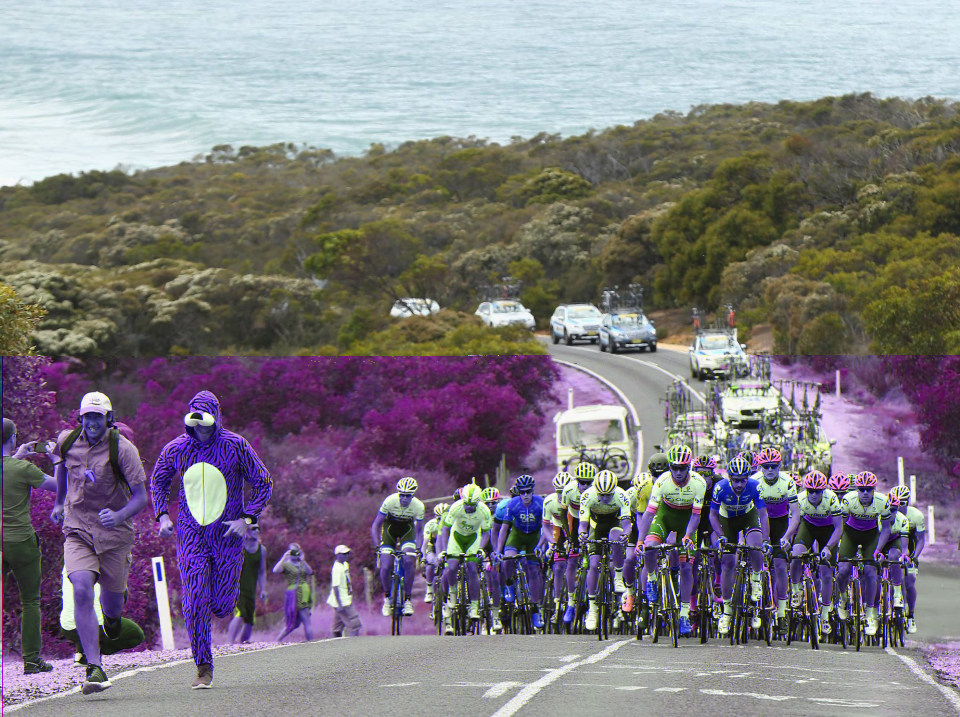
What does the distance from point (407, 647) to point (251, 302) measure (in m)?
39.4

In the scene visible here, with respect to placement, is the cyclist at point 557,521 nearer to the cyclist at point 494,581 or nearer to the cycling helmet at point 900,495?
the cyclist at point 494,581

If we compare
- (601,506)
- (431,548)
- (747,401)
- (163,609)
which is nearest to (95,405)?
(601,506)

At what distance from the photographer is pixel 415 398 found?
1216 inches

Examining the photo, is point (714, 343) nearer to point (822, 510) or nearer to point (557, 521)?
point (822, 510)

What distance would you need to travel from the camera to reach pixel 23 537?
1021 cm

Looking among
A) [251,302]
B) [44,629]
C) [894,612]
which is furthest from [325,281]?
[894,612]

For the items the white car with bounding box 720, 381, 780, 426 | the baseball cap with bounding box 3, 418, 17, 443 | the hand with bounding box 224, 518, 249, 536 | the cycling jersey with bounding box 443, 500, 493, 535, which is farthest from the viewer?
the white car with bounding box 720, 381, 780, 426

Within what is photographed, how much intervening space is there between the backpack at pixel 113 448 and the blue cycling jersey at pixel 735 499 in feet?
18.8

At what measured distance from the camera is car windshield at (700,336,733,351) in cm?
3594

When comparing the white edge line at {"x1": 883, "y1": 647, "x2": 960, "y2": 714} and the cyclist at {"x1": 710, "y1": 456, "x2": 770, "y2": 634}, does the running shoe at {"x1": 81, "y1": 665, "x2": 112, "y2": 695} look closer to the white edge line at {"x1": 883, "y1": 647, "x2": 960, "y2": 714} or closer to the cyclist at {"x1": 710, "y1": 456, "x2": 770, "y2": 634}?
the white edge line at {"x1": 883, "y1": 647, "x2": 960, "y2": 714}

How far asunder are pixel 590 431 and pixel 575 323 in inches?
515

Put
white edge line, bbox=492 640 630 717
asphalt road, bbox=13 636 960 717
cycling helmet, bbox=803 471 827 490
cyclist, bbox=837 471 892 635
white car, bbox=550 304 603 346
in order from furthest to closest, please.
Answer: white car, bbox=550 304 603 346
cyclist, bbox=837 471 892 635
cycling helmet, bbox=803 471 827 490
asphalt road, bbox=13 636 960 717
white edge line, bbox=492 640 630 717

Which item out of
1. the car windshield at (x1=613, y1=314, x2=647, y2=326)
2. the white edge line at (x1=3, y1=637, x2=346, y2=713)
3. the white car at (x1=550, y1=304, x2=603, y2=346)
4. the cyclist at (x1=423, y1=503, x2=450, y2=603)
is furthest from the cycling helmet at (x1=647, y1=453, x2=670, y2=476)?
the car windshield at (x1=613, y1=314, x2=647, y2=326)

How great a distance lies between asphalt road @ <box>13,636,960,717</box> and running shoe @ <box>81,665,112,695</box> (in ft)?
0.25
